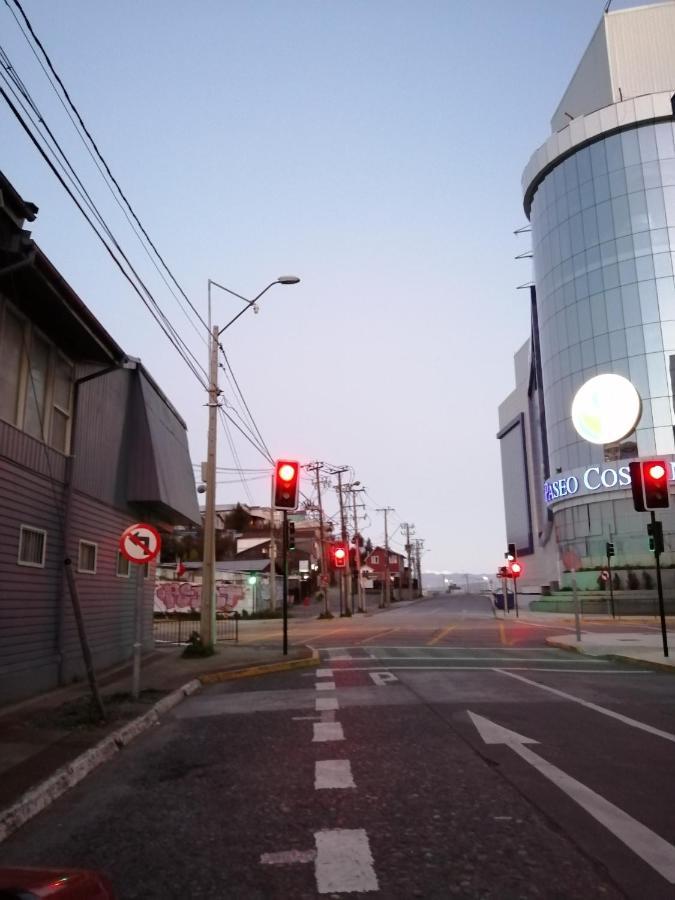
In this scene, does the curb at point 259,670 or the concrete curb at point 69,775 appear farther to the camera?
the curb at point 259,670

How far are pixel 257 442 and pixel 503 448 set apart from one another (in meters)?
74.2

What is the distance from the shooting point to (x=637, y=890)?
159 inches

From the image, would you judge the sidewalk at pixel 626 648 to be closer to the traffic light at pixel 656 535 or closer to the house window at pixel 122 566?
the traffic light at pixel 656 535

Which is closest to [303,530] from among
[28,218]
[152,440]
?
[152,440]

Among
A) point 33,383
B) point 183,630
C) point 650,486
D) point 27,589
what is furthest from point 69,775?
point 183,630

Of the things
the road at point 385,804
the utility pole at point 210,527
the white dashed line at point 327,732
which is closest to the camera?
the road at point 385,804

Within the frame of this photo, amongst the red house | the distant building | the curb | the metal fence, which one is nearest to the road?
the distant building

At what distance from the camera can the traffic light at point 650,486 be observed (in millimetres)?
17109

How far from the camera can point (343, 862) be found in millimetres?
4535

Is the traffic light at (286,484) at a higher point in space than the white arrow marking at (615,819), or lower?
higher

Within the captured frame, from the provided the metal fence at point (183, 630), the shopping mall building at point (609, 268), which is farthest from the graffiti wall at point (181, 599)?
the shopping mall building at point (609, 268)

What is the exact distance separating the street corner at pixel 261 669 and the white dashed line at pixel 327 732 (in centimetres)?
577

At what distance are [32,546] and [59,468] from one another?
168 centimetres

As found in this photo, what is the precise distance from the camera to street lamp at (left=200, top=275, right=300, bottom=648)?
19.3m
